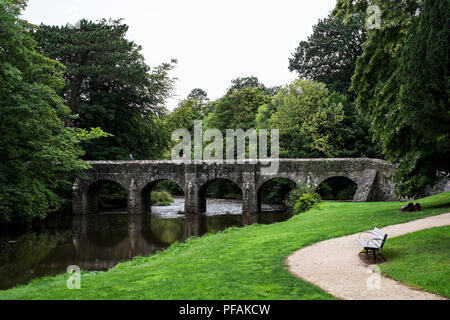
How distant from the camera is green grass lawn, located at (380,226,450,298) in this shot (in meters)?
7.74

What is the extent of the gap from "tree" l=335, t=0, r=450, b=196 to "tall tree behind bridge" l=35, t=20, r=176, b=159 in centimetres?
2441

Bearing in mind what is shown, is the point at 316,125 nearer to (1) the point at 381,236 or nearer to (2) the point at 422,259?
(1) the point at 381,236

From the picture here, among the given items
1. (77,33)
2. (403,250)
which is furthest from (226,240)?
(77,33)

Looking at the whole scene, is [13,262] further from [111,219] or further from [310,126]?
[310,126]

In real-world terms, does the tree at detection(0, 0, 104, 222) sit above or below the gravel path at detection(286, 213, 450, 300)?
above

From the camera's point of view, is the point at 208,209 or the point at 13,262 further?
the point at 208,209

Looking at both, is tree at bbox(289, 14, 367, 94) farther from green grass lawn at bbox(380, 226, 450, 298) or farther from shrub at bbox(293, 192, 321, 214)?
green grass lawn at bbox(380, 226, 450, 298)

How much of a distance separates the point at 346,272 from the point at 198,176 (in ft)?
83.9

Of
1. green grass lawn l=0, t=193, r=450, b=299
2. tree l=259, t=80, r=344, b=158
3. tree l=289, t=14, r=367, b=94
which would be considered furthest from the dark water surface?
tree l=289, t=14, r=367, b=94

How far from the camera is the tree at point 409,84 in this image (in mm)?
8273

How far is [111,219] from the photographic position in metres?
32.4

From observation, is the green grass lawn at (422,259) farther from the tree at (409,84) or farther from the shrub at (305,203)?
the shrub at (305,203)

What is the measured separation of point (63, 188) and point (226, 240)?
77.5 feet

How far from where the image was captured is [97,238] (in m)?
23.9
